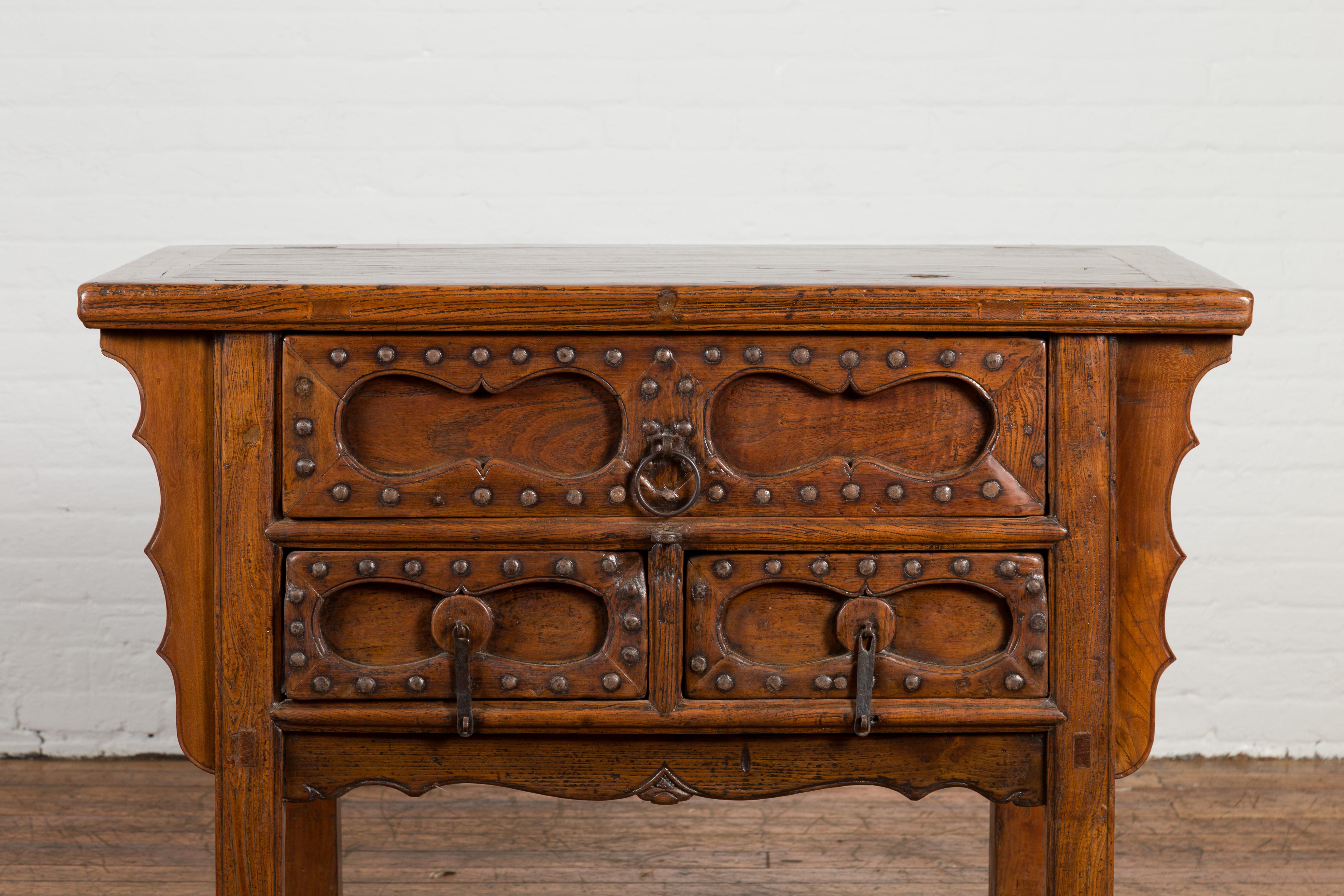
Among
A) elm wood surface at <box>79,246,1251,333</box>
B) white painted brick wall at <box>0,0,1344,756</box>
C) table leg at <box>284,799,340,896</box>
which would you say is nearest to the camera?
elm wood surface at <box>79,246,1251,333</box>

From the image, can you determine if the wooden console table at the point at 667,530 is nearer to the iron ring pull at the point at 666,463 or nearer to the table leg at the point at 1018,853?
the iron ring pull at the point at 666,463

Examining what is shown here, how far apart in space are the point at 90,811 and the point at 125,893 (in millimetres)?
404

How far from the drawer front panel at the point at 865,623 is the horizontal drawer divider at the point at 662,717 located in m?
0.02

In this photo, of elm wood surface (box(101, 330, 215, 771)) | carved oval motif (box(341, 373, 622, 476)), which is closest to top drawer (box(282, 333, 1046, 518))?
carved oval motif (box(341, 373, 622, 476))

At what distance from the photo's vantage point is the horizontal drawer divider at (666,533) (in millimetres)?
1439

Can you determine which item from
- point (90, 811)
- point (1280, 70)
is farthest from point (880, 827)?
point (1280, 70)

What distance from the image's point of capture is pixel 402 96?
8.64 feet

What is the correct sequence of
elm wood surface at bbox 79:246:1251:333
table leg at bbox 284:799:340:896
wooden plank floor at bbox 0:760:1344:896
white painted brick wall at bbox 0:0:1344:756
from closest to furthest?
elm wood surface at bbox 79:246:1251:333, table leg at bbox 284:799:340:896, wooden plank floor at bbox 0:760:1344:896, white painted brick wall at bbox 0:0:1344:756

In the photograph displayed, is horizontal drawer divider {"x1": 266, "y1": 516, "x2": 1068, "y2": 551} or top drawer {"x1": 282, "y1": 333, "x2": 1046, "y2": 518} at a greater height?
top drawer {"x1": 282, "y1": 333, "x2": 1046, "y2": 518}

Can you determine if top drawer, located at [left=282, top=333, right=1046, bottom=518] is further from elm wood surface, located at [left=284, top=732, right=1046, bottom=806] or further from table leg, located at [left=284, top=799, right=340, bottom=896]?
table leg, located at [left=284, top=799, right=340, bottom=896]

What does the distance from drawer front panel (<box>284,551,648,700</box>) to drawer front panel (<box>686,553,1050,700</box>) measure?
0.09 meters

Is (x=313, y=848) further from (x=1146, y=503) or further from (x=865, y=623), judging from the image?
(x=1146, y=503)

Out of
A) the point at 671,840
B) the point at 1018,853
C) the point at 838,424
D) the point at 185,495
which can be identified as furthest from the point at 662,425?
the point at 671,840

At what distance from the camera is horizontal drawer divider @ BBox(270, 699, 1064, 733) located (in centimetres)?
146
